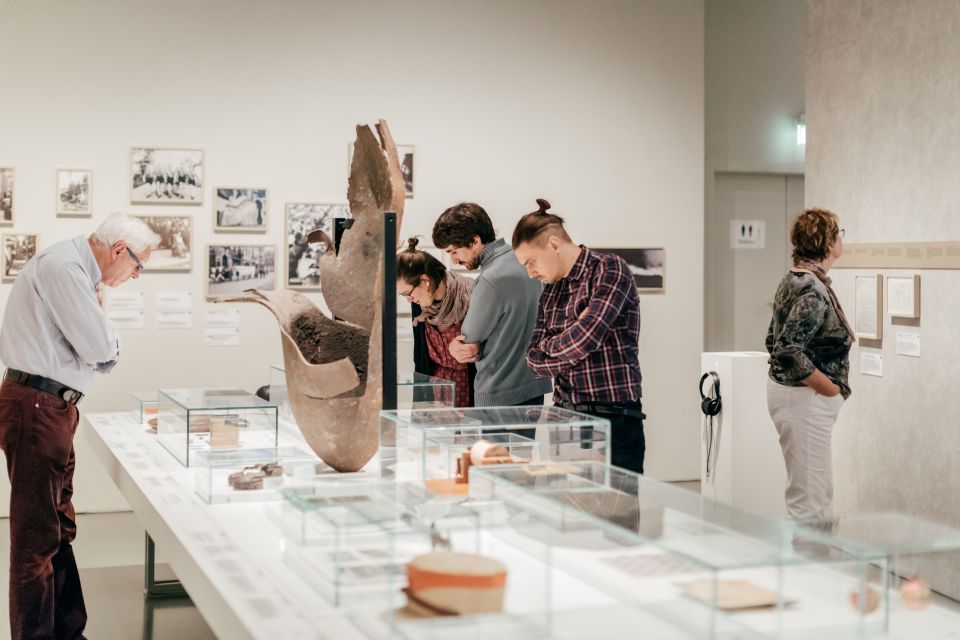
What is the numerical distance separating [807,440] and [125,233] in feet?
9.65

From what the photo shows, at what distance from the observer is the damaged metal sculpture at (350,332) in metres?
3.34

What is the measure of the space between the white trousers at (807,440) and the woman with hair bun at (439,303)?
1.38 metres

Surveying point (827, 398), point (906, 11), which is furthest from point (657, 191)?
point (827, 398)

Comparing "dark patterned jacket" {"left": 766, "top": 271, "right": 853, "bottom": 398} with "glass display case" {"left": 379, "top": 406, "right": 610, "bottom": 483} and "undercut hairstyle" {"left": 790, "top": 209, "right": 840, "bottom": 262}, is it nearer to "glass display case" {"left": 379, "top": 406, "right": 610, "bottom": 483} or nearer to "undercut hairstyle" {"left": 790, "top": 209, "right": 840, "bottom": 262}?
"undercut hairstyle" {"left": 790, "top": 209, "right": 840, "bottom": 262}

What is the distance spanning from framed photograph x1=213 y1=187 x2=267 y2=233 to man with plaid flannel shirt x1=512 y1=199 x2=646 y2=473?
339 cm

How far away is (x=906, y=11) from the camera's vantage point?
16.7 feet

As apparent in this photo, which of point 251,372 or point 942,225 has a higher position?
point 942,225

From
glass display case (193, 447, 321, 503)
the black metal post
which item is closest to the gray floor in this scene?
glass display case (193, 447, 321, 503)

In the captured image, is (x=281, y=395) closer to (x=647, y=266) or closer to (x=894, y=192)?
(x=894, y=192)

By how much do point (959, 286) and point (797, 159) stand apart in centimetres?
452

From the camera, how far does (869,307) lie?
534 centimetres

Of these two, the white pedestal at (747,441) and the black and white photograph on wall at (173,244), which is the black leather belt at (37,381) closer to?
the black and white photograph on wall at (173,244)

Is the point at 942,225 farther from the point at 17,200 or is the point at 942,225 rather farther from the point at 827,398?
the point at 17,200

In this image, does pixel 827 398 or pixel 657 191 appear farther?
pixel 657 191
